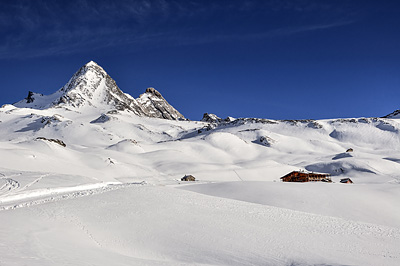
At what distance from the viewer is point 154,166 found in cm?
7456

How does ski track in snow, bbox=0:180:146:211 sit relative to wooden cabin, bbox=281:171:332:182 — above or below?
below

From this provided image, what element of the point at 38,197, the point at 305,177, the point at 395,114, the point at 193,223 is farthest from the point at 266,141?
the point at 193,223

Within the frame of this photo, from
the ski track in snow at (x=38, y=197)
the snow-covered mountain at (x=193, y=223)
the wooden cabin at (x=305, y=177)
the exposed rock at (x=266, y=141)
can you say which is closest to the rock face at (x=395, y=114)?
the exposed rock at (x=266, y=141)

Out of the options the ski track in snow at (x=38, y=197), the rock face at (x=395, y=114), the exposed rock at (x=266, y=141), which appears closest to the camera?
the ski track in snow at (x=38, y=197)

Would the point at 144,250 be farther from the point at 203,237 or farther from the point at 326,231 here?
the point at 326,231

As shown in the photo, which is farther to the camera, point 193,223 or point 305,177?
point 305,177

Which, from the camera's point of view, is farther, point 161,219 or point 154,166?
point 154,166

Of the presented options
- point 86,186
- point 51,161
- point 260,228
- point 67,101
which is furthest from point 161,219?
point 67,101

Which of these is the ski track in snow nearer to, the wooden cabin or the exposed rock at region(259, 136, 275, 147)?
the wooden cabin

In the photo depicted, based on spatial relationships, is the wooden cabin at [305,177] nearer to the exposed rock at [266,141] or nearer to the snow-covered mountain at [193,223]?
the snow-covered mountain at [193,223]

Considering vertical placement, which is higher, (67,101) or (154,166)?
(67,101)

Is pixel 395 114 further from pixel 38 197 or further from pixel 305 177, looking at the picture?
pixel 38 197

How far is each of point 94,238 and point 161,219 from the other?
372cm

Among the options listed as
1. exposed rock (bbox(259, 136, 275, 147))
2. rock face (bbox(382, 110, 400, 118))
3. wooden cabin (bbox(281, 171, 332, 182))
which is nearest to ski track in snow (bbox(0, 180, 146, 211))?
wooden cabin (bbox(281, 171, 332, 182))
